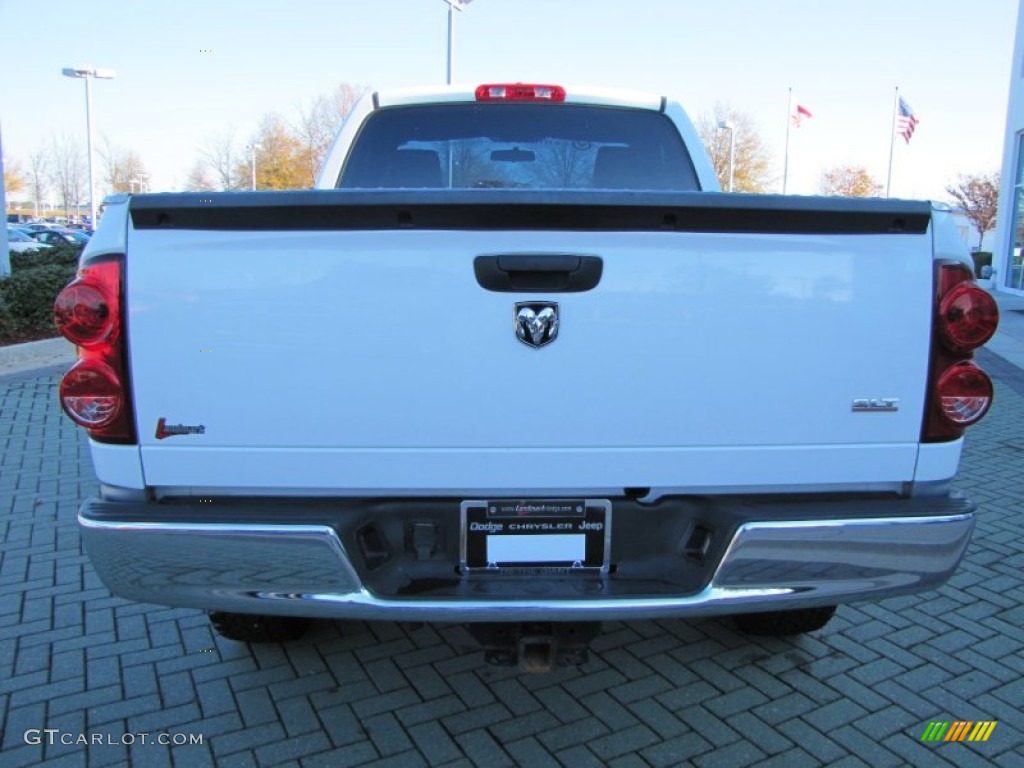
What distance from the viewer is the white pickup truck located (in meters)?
2.02

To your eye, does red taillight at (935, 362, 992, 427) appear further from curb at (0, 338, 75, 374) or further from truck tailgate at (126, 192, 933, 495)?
curb at (0, 338, 75, 374)

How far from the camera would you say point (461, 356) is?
205 centimetres

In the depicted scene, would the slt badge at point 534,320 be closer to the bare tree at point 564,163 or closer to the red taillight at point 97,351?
the red taillight at point 97,351

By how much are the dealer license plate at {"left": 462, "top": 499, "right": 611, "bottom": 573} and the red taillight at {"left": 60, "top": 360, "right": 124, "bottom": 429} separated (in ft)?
2.98

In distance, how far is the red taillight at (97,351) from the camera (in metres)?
2.02

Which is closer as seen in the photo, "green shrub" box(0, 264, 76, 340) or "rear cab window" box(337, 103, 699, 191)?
"rear cab window" box(337, 103, 699, 191)

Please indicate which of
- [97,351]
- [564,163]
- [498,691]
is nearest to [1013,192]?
[564,163]

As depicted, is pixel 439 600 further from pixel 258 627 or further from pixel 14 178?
pixel 14 178

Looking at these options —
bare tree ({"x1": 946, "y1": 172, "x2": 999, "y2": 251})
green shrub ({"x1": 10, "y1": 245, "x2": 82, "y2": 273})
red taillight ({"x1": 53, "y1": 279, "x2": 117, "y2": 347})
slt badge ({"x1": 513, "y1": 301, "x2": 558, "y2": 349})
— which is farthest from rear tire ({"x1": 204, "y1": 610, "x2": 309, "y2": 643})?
bare tree ({"x1": 946, "y1": 172, "x2": 999, "y2": 251})

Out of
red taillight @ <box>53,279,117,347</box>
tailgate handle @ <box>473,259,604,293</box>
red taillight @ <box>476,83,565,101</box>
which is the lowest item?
red taillight @ <box>53,279,117,347</box>

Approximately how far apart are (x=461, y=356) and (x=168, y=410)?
2.41ft

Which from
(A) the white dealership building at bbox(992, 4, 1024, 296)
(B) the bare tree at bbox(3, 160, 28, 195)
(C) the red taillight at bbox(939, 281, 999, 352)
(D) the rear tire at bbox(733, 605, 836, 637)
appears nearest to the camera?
(C) the red taillight at bbox(939, 281, 999, 352)

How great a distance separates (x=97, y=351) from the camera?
6.73ft

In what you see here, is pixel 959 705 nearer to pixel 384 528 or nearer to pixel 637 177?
pixel 384 528
